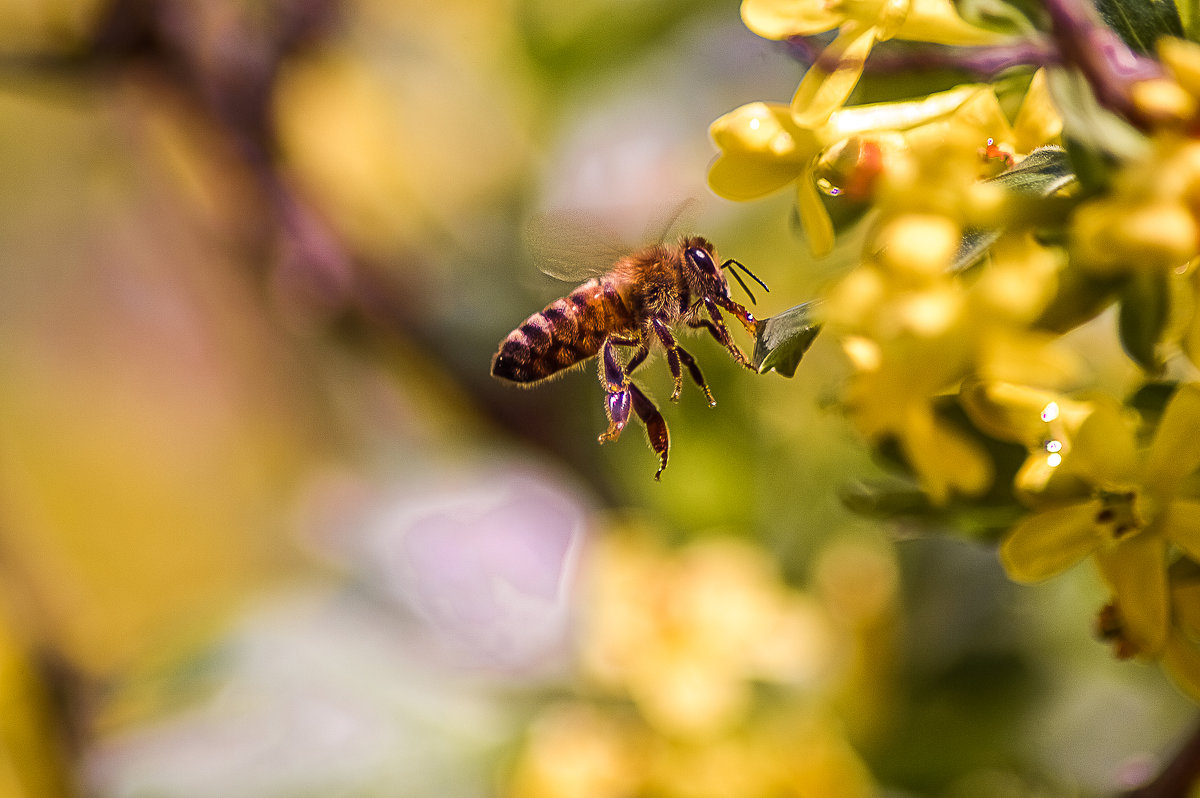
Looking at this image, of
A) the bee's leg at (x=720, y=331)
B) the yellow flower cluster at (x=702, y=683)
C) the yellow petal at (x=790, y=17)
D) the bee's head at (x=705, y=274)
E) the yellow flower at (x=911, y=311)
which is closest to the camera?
the yellow flower at (x=911, y=311)

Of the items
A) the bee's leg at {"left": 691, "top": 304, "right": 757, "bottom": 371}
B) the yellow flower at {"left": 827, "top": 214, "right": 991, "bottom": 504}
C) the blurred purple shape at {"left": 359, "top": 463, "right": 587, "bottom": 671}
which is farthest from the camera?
the blurred purple shape at {"left": 359, "top": 463, "right": 587, "bottom": 671}

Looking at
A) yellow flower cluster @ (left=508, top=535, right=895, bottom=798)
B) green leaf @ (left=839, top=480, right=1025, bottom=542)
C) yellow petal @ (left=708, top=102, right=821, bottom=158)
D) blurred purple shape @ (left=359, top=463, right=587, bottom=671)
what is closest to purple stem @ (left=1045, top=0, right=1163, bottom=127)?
yellow petal @ (left=708, top=102, right=821, bottom=158)

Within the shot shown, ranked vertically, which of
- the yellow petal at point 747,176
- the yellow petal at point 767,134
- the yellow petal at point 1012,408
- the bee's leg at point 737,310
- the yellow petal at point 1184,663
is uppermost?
the yellow petal at point 767,134

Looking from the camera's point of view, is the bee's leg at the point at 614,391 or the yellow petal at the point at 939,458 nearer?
the yellow petal at the point at 939,458

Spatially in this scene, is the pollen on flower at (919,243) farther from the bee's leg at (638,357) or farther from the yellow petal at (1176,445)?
the bee's leg at (638,357)

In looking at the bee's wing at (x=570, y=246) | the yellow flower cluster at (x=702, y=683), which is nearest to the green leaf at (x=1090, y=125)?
the bee's wing at (x=570, y=246)

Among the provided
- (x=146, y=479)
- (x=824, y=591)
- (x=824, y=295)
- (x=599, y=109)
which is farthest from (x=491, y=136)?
(x=146, y=479)

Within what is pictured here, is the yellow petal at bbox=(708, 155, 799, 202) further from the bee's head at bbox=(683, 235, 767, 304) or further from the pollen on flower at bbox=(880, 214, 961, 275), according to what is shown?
the bee's head at bbox=(683, 235, 767, 304)
